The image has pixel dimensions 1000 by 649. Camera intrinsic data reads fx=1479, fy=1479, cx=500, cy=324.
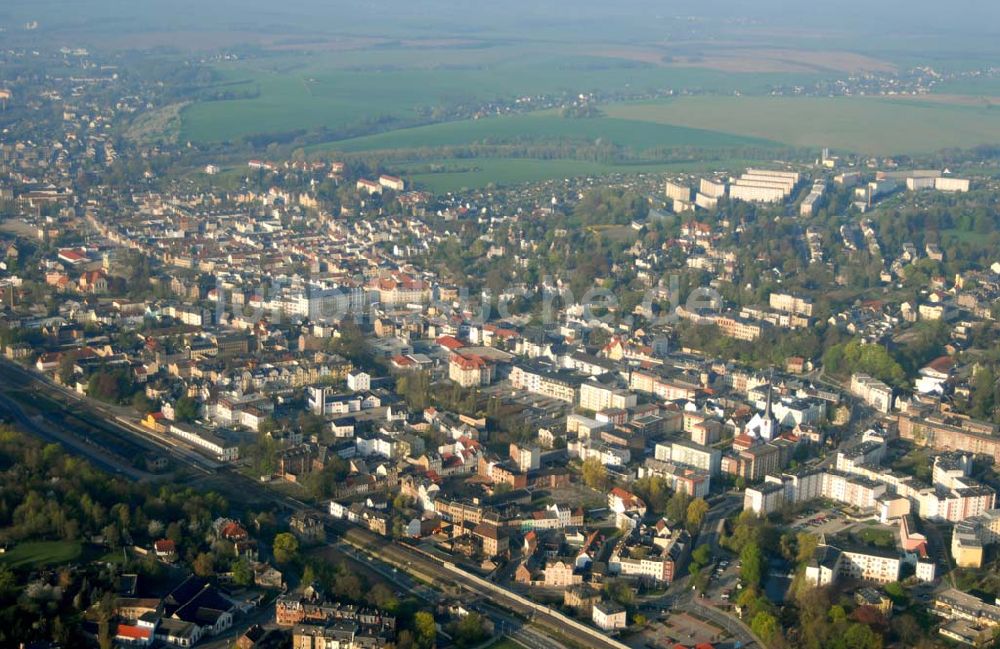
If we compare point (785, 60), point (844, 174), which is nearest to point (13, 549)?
point (844, 174)

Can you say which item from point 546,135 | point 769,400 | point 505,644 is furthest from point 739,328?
point 546,135

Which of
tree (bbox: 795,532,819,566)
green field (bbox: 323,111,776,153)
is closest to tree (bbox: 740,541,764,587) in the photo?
tree (bbox: 795,532,819,566)

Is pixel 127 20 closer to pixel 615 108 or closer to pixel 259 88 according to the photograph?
pixel 259 88

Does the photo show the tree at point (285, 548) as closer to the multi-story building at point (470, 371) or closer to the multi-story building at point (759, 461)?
the multi-story building at point (759, 461)

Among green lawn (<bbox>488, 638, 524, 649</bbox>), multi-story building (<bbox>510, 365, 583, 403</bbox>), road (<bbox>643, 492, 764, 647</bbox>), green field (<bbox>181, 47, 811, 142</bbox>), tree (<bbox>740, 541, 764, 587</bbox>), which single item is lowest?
green field (<bbox>181, 47, 811, 142</bbox>)

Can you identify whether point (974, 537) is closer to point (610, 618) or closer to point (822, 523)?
point (822, 523)

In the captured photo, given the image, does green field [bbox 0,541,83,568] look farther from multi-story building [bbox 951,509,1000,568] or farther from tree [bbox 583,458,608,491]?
multi-story building [bbox 951,509,1000,568]
